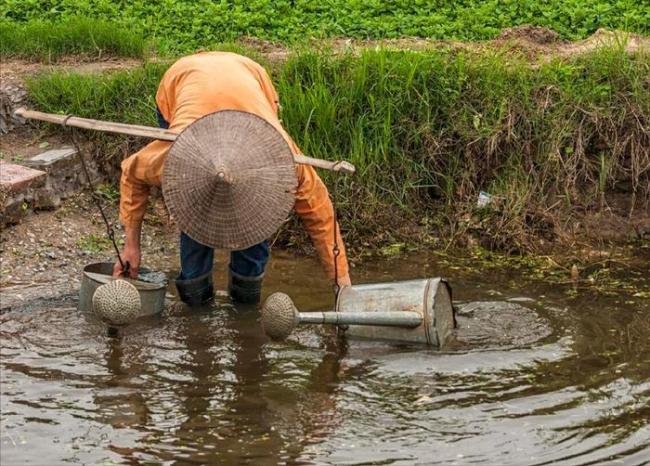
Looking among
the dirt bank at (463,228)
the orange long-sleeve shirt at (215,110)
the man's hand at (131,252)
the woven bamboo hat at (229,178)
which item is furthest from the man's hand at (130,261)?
the dirt bank at (463,228)

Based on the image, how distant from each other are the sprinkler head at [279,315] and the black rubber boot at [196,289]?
3.13 ft

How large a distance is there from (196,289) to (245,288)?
264 millimetres

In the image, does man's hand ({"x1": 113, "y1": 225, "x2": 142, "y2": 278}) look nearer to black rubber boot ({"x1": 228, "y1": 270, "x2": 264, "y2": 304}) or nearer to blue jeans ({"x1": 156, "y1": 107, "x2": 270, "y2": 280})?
blue jeans ({"x1": 156, "y1": 107, "x2": 270, "y2": 280})

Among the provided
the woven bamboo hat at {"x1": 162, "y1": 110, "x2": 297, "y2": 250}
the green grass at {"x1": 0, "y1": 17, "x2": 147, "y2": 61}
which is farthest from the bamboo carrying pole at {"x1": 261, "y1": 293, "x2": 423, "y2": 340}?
the green grass at {"x1": 0, "y1": 17, "x2": 147, "y2": 61}

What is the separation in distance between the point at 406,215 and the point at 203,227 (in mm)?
2763

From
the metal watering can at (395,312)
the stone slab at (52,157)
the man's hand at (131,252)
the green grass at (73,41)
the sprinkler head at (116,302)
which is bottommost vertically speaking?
the metal watering can at (395,312)

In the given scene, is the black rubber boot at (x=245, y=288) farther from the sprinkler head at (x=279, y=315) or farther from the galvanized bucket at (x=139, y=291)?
the sprinkler head at (x=279, y=315)

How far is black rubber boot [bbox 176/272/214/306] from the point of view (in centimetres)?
642

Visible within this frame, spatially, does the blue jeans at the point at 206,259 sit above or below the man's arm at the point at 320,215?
below

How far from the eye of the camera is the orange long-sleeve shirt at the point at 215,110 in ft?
18.6

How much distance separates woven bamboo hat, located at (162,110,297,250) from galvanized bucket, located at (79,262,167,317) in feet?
2.73

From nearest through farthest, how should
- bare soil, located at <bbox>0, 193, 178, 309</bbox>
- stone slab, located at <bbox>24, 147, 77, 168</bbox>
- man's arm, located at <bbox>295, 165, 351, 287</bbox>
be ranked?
man's arm, located at <bbox>295, 165, 351, 287</bbox> < bare soil, located at <bbox>0, 193, 178, 309</bbox> < stone slab, located at <bbox>24, 147, 77, 168</bbox>

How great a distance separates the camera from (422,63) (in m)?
8.15

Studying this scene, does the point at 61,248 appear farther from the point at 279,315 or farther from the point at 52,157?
the point at 279,315
